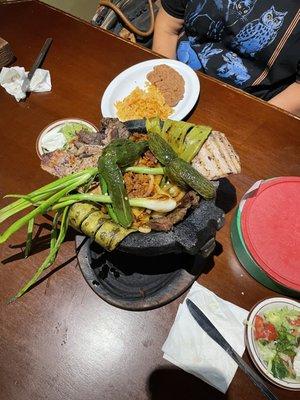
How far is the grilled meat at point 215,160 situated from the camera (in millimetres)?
928

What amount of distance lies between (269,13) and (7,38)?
3.97ft

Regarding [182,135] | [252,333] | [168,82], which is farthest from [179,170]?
[168,82]

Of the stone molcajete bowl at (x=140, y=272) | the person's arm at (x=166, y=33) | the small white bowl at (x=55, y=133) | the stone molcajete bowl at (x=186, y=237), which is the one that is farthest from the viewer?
the person's arm at (x=166, y=33)

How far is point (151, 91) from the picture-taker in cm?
144

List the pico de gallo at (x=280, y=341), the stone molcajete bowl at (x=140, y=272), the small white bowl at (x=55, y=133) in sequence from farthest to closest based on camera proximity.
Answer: the small white bowl at (x=55, y=133) → the stone molcajete bowl at (x=140, y=272) → the pico de gallo at (x=280, y=341)

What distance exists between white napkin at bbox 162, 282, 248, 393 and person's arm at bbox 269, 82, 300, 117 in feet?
3.09

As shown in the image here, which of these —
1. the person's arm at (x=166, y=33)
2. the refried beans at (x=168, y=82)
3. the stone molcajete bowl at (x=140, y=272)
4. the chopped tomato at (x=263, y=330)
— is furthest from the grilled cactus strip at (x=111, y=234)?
the person's arm at (x=166, y=33)

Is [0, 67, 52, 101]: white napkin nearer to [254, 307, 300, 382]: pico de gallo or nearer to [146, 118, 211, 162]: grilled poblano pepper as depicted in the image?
[146, 118, 211, 162]: grilled poblano pepper

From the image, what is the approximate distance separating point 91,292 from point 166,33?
1317 millimetres

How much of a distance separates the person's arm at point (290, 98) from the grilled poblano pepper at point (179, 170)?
0.86m

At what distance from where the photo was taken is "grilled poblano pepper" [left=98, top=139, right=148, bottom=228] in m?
0.86

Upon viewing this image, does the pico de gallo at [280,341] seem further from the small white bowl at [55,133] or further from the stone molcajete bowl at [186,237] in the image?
the small white bowl at [55,133]

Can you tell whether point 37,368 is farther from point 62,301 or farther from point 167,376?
point 167,376

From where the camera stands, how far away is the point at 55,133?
1362 millimetres
